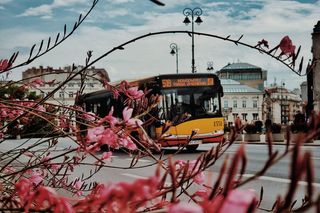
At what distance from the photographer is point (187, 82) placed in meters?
18.5

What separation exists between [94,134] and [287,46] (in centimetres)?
83

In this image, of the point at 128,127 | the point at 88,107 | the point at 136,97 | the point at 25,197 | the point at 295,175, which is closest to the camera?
the point at 295,175

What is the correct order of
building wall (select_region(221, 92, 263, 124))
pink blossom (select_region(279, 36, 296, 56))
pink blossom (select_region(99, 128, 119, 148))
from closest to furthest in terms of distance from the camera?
pink blossom (select_region(99, 128, 119, 148)) → pink blossom (select_region(279, 36, 296, 56)) → building wall (select_region(221, 92, 263, 124))

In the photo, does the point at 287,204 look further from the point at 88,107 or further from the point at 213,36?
the point at 88,107

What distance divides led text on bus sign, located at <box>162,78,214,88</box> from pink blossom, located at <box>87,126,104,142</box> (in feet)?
53.4

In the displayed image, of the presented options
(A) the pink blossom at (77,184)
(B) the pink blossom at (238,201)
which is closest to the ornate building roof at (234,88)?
(A) the pink blossom at (77,184)

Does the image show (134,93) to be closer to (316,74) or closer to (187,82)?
(187,82)

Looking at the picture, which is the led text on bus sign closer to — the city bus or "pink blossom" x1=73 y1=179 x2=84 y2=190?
the city bus

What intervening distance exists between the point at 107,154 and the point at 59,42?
0.62 meters

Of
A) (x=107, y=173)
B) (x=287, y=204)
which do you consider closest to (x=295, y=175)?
(x=287, y=204)

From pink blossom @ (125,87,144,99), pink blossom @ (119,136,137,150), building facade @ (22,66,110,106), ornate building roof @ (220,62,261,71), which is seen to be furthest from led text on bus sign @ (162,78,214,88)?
ornate building roof @ (220,62,261,71)

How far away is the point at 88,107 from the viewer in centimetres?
2295

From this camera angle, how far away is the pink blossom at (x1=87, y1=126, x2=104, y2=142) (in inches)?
66.2

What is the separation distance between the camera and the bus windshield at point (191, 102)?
59.0ft
